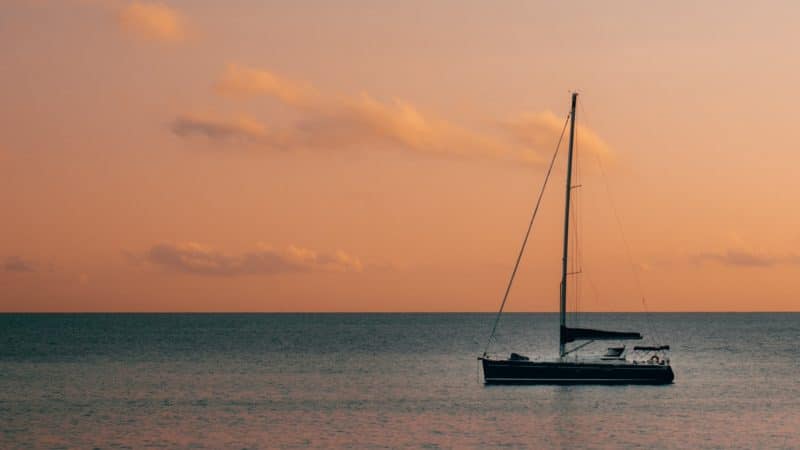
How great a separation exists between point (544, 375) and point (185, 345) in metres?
97.7

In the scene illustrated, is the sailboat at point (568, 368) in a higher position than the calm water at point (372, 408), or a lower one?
higher

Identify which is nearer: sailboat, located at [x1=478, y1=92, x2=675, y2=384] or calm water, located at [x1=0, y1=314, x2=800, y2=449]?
calm water, located at [x1=0, y1=314, x2=800, y2=449]

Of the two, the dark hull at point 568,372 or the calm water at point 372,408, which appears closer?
the calm water at point 372,408

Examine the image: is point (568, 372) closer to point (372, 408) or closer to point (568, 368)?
point (568, 368)

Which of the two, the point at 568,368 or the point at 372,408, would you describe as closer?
the point at 372,408

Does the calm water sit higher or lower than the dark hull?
lower

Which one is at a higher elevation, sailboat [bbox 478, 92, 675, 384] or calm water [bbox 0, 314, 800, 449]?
sailboat [bbox 478, 92, 675, 384]

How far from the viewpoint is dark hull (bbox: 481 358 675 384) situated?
250 ft

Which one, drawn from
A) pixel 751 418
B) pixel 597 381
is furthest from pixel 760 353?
pixel 751 418

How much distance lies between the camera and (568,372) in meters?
76.4

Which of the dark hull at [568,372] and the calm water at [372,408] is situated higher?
the dark hull at [568,372]

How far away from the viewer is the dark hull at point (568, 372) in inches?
2995

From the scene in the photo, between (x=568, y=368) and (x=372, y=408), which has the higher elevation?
(x=568, y=368)

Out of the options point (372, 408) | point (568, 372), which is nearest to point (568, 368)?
point (568, 372)
